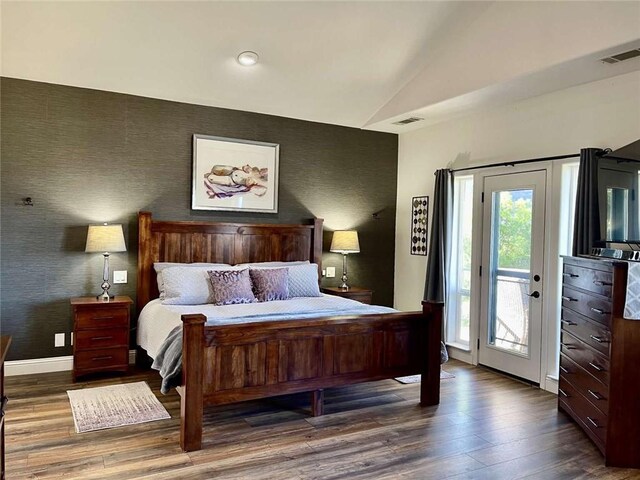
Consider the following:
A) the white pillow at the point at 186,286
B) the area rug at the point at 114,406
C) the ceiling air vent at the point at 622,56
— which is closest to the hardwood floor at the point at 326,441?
the area rug at the point at 114,406

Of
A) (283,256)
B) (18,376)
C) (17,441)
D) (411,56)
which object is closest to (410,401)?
(283,256)

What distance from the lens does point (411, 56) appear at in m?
4.73

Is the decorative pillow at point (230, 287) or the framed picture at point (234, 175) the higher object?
the framed picture at point (234, 175)

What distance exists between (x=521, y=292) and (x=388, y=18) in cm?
284

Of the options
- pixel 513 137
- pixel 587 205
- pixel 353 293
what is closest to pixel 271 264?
pixel 353 293

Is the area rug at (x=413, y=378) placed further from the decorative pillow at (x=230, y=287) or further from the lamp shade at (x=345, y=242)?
the lamp shade at (x=345, y=242)

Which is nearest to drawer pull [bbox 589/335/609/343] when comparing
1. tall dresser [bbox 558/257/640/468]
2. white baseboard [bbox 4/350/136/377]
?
tall dresser [bbox 558/257/640/468]

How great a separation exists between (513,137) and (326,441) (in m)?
3.41

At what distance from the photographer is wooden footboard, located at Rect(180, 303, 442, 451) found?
10.1 ft

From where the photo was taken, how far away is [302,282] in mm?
5121

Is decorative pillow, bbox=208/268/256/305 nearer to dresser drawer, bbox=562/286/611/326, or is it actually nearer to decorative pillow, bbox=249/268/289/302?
decorative pillow, bbox=249/268/289/302

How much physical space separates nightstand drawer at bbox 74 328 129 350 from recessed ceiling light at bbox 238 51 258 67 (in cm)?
271

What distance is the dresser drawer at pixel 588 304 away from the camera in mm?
3113

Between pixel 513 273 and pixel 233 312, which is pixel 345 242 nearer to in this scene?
pixel 513 273
